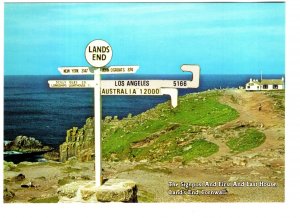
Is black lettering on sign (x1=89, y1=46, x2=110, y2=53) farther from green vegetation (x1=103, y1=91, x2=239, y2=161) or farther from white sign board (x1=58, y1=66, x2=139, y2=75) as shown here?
green vegetation (x1=103, y1=91, x2=239, y2=161)

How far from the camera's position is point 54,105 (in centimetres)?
616

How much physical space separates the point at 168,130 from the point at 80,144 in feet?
3.40

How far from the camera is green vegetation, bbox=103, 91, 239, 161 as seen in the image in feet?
20.4

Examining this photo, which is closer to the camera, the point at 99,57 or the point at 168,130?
the point at 99,57

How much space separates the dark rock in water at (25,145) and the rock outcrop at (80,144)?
21cm

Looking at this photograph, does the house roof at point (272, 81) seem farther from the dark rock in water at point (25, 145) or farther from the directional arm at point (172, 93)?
the dark rock in water at point (25, 145)

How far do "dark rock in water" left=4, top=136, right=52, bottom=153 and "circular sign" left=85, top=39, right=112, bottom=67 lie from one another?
124cm

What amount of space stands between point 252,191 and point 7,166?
281cm

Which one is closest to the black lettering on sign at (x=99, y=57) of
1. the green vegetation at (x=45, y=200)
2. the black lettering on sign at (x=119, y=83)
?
the black lettering on sign at (x=119, y=83)

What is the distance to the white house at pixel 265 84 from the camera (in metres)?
6.09

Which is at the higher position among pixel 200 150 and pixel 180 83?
pixel 180 83

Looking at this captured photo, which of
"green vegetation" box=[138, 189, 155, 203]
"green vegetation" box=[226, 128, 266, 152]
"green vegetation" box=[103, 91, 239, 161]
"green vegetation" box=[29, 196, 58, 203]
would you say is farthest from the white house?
"green vegetation" box=[29, 196, 58, 203]

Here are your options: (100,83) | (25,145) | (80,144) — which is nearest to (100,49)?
(100,83)

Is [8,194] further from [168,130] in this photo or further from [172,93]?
[172,93]
